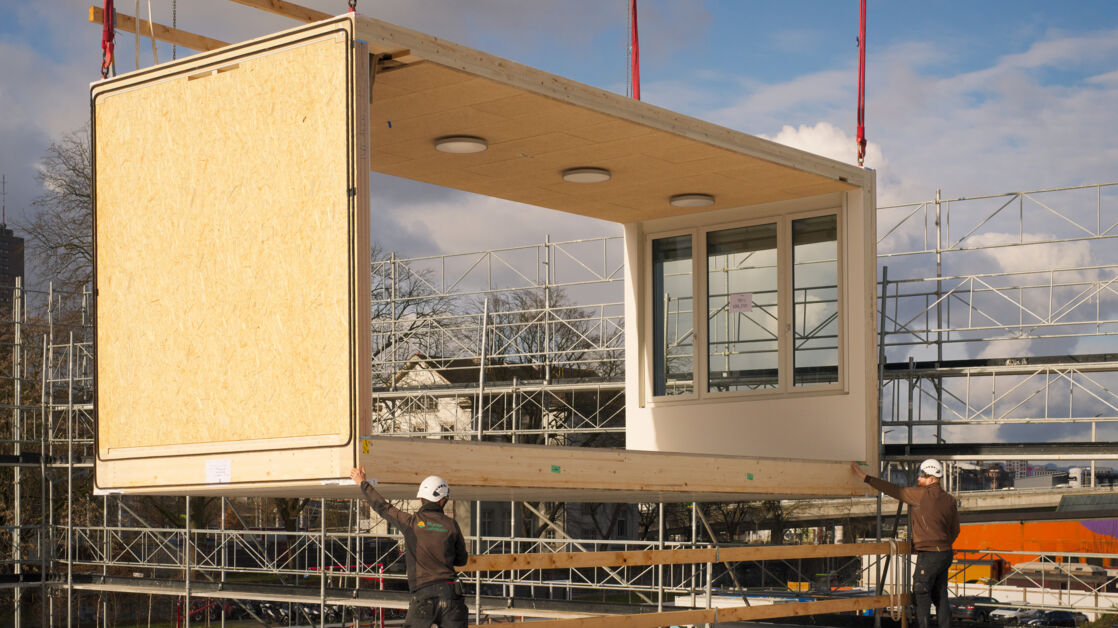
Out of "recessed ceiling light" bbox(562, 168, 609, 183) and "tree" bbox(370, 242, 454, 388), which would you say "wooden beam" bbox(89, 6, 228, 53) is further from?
"tree" bbox(370, 242, 454, 388)

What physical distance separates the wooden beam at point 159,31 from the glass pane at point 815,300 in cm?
701

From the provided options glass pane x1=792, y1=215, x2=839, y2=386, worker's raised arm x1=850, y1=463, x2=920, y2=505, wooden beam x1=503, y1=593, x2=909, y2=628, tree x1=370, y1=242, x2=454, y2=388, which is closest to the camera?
wooden beam x1=503, y1=593, x2=909, y2=628

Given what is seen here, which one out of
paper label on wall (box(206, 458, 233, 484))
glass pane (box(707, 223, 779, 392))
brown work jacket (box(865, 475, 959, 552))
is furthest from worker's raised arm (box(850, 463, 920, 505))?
paper label on wall (box(206, 458, 233, 484))

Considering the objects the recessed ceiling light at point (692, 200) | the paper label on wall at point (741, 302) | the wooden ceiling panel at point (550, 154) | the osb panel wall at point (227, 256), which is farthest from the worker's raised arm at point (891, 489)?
the osb panel wall at point (227, 256)

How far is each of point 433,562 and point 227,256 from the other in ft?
8.85

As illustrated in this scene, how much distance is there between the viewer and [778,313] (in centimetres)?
1454

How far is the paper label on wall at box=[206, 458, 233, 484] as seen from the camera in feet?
29.3

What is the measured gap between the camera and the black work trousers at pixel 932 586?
11914 mm

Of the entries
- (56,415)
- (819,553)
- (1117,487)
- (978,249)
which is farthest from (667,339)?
(1117,487)

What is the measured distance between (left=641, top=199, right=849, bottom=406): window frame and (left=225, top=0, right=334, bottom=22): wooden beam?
5.98m

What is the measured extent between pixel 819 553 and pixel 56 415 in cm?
2500

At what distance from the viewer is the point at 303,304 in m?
8.73

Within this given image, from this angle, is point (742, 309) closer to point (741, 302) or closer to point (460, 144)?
point (741, 302)

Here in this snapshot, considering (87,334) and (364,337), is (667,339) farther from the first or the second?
(87,334)
